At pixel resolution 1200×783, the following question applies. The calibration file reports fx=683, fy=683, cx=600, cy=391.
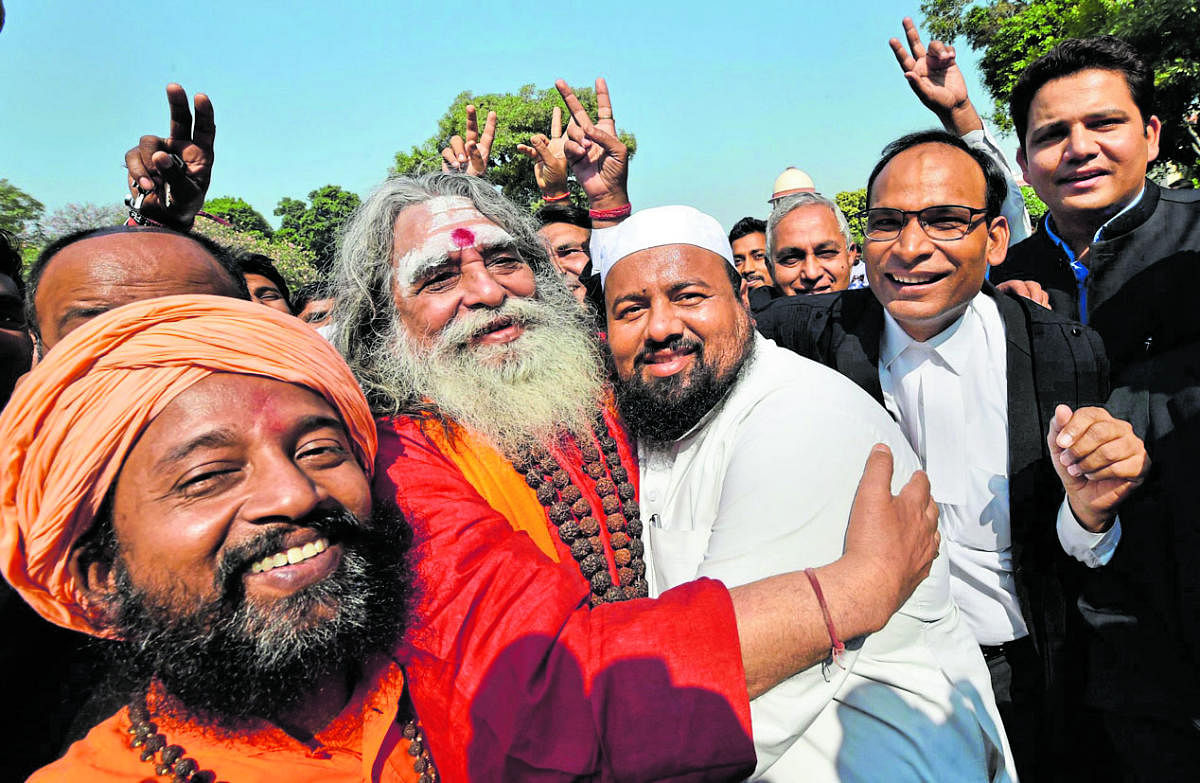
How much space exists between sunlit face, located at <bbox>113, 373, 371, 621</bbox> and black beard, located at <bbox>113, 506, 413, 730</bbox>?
2 centimetres

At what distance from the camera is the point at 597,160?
3756 mm

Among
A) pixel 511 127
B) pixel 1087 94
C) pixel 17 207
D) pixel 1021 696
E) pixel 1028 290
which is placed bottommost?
pixel 1021 696

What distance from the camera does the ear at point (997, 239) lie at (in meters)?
2.67

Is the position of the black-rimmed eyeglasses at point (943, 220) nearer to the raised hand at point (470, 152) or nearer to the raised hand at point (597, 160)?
the raised hand at point (597, 160)

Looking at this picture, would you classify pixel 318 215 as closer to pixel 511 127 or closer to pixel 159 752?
pixel 511 127

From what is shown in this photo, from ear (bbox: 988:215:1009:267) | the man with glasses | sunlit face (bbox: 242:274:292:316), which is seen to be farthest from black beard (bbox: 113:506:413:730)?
sunlit face (bbox: 242:274:292:316)

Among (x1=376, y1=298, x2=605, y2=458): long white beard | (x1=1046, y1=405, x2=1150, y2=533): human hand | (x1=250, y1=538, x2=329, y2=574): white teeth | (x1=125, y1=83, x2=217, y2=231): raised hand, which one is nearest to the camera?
(x1=250, y1=538, x2=329, y2=574): white teeth

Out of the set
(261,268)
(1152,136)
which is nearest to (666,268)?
(1152,136)

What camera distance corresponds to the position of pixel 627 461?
8.56 ft

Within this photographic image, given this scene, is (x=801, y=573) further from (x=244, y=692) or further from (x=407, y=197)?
(x=407, y=197)

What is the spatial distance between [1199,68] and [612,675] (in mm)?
22058

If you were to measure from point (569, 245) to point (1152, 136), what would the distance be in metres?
3.63

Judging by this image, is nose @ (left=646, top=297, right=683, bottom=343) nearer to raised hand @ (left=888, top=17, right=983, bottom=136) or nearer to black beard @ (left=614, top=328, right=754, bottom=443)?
black beard @ (left=614, top=328, right=754, bottom=443)

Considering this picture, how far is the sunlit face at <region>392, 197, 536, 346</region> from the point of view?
8.60ft
